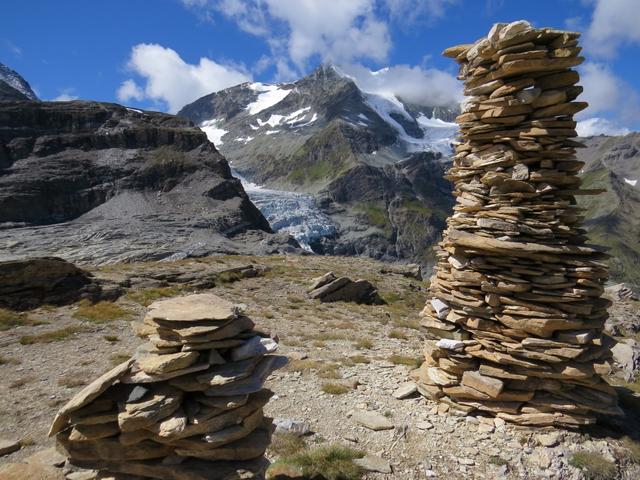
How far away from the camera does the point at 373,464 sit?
9133mm

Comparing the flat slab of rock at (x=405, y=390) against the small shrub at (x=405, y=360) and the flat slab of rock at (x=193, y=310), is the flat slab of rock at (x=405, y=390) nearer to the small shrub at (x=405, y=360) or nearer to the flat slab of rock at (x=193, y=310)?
the small shrub at (x=405, y=360)

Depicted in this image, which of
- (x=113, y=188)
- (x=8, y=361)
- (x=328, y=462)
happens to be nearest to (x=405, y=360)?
(x=328, y=462)

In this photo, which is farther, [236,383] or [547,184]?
[547,184]

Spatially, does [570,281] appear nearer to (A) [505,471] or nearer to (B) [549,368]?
(B) [549,368]

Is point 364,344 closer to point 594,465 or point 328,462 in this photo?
point 328,462

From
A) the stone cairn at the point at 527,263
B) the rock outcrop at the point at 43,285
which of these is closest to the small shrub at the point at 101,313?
the rock outcrop at the point at 43,285

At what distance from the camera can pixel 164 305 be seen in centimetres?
828

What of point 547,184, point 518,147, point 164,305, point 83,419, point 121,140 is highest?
point 121,140

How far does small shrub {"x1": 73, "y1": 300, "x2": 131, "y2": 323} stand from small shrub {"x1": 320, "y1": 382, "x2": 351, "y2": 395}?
1401 centimetres

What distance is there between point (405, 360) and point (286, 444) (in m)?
7.13

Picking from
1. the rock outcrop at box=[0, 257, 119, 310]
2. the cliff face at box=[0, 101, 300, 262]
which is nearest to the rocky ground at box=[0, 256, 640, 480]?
the rock outcrop at box=[0, 257, 119, 310]

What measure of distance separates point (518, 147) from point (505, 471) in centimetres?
770

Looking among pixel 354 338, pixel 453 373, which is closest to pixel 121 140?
pixel 354 338

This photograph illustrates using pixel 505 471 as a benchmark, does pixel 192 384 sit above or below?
above
